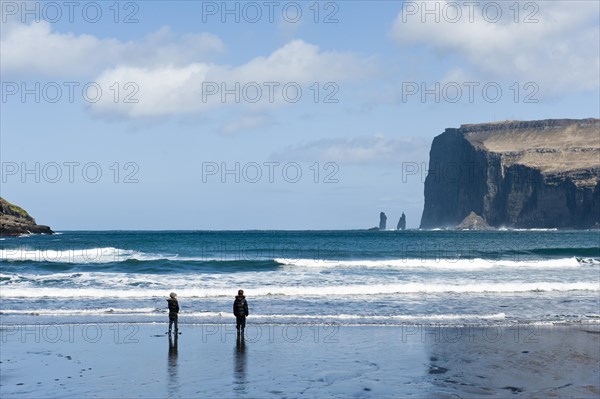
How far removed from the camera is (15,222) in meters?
124

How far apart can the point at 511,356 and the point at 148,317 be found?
548 inches

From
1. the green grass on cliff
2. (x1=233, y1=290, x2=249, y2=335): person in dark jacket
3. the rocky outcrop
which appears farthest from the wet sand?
the green grass on cliff

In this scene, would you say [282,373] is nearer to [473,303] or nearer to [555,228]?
[473,303]

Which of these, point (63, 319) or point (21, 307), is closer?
point (63, 319)

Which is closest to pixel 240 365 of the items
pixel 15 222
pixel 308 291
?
pixel 308 291

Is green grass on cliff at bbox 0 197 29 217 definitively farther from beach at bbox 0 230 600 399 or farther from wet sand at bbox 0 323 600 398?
wet sand at bbox 0 323 600 398

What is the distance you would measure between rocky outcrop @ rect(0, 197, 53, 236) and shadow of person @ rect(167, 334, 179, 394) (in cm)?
10786

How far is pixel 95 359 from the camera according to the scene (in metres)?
17.9

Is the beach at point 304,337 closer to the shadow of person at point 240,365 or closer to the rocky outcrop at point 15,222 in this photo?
the shadow of person at point 240,365

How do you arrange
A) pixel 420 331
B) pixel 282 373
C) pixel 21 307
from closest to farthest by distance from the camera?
pixel 282 373 < pixel 420 331 < pixel 21 307

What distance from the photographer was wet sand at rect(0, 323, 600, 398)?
570 inches

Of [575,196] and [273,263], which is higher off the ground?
[575,196]

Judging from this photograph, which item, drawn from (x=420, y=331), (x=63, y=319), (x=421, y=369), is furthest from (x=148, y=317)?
(x=421, y=369)

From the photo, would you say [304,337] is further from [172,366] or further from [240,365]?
[172,366]
